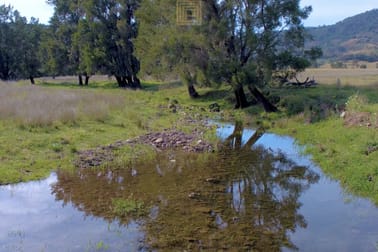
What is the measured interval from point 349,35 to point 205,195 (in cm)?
15836

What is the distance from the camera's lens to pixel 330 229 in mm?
7867

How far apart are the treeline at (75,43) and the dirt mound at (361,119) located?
101ft

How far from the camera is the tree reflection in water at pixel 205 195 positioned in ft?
24.7

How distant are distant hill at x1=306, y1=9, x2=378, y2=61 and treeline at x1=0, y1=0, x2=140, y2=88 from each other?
79.2m

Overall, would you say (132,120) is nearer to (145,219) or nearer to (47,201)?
(47,201)

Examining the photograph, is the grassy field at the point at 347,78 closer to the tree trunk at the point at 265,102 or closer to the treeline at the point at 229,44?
the treeline at the point at 229,44

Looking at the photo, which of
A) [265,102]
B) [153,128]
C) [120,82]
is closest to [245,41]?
[265,102]

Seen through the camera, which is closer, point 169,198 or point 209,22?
point 169,198

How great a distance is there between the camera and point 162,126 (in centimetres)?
1952

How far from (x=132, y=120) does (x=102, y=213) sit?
11563 millimetres

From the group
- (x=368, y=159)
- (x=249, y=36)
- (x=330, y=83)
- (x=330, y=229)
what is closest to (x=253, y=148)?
(x=368, y=159)

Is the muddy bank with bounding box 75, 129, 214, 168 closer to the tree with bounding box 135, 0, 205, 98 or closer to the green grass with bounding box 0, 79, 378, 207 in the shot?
the green grass with bounding box 0, 79, 378, 207

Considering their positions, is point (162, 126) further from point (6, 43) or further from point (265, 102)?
point (6, 43)

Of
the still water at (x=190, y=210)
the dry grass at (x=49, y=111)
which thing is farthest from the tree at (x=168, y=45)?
the still water at (x=190, y=210)
